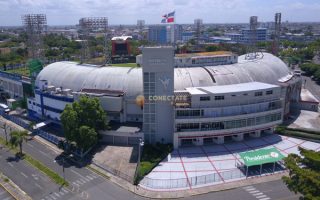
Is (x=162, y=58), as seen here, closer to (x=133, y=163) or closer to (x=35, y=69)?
(x=133, y=163)

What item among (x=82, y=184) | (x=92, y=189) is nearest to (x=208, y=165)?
(x=92, y=189)

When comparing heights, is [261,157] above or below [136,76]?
below

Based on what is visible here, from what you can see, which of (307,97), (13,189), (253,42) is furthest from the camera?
(253,42)

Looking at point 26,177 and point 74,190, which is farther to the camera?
point 26,177

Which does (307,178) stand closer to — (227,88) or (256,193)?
(256,193)

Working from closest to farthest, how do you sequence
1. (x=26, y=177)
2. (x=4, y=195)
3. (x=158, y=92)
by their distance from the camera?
1. (x=4, y=195)
2. (x=26, y=177)
3. (x=158, y=92)

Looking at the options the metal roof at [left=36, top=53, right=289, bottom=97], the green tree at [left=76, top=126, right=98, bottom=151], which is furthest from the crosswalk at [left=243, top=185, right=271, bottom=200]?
the green tree at [left=76, top=126, right=98, bottom=151]

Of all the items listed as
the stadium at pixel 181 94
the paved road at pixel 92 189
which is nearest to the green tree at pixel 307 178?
the paved road at pixel 92 189

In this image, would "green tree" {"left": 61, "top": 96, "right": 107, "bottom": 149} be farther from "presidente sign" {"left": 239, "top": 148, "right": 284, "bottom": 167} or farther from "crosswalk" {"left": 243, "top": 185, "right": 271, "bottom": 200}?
"crosswalk" {"left": 243, "top": 185, "right": 271, "bottom": 200}
